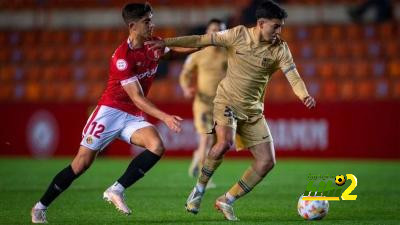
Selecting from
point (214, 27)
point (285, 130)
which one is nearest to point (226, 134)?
point (214, 27)

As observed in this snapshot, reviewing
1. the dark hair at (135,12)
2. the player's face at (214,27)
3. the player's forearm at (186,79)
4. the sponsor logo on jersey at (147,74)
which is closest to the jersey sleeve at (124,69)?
the sponsor logo on jersey at (147,74)

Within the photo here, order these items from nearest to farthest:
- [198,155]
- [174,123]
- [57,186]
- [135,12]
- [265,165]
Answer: [174,123], [57,186], [135,12], [265,165], [198,155]

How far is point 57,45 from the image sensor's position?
2172 cm

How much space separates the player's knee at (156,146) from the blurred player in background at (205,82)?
4157 millimetres

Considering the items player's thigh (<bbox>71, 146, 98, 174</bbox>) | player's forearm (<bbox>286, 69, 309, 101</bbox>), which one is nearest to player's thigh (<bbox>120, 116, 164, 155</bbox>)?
player's thigh (<bbox>71, 146, 98, 174</bbox>)

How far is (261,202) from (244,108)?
1.81 metres

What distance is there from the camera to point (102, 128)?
8.12 m

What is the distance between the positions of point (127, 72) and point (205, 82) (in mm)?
4565

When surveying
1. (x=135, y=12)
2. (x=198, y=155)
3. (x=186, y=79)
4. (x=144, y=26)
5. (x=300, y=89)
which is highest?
(x=135, y=12)

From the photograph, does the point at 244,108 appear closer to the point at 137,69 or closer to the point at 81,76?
the point at 137,69

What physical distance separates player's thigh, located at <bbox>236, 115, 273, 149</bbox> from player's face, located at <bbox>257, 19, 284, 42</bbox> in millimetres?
817

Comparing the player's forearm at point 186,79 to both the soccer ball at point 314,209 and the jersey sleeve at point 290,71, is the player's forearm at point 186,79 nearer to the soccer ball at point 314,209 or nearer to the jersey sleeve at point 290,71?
the jersey sleeve at point 290,71

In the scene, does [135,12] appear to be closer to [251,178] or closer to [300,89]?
[300,89]

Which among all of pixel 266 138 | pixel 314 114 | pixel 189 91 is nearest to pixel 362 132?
pixel 314 114
